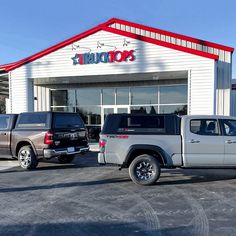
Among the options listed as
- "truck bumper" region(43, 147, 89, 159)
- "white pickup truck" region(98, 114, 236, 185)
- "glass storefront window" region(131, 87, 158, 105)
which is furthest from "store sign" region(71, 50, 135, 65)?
"white pickup truck" region(98, 114, 236, 185)

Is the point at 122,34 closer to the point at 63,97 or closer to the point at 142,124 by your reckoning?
the point at 142,124

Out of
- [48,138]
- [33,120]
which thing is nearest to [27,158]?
[48,138]

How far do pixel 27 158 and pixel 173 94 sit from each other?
963 centimetres

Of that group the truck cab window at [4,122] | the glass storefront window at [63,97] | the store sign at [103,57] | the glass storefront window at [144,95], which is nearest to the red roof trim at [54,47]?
the store sign at [103,57]

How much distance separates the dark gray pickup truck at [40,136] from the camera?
902 cm

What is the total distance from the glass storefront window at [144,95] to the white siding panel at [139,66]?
391 centimetres

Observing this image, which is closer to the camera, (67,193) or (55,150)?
(67,193)

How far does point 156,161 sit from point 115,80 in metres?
10.2

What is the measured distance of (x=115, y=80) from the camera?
54.3ft

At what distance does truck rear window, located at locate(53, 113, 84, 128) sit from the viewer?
9338mm

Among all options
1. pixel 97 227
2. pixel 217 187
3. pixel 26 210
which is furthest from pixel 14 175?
pixel 217 187

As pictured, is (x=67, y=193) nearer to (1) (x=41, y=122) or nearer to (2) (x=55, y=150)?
(2) (x=55, y=150)

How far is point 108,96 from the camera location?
17.5 m

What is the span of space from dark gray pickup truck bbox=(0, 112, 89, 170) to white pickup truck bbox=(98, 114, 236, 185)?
2.52 m
